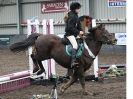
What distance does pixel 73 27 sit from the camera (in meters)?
8.64

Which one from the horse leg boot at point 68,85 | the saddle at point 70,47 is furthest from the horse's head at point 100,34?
the horse leg boot at point 68,85

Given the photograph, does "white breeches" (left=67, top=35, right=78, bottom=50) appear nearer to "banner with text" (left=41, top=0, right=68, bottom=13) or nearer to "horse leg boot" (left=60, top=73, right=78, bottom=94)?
"horse leg boot" (left=60, top=73, right=78, bottom=94)

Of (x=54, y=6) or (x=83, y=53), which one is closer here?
(x=83, y=53)

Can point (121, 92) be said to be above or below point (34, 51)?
below

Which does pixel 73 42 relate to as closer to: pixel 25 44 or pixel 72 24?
pixel 72 24

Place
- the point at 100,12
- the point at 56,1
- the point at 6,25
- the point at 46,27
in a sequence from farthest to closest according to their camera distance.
→ 1. the point at 6,25
2. the point at 56,1
3. the point at 100,12
4. the point at 46,27

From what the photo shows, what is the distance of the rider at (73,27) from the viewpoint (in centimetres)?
856

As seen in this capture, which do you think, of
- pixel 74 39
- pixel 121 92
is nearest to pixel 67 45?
pixel 74 39

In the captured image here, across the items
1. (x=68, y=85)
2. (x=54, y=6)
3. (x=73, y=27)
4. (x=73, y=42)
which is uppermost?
(x=54, y=6)

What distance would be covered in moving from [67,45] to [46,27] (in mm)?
2195

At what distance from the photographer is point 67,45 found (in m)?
9.05

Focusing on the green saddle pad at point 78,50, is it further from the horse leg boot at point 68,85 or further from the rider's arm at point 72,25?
the horse leg boot at point 68,85

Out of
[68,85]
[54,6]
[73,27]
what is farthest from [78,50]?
[54,6]

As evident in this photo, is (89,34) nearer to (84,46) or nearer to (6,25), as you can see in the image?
(84,46)
